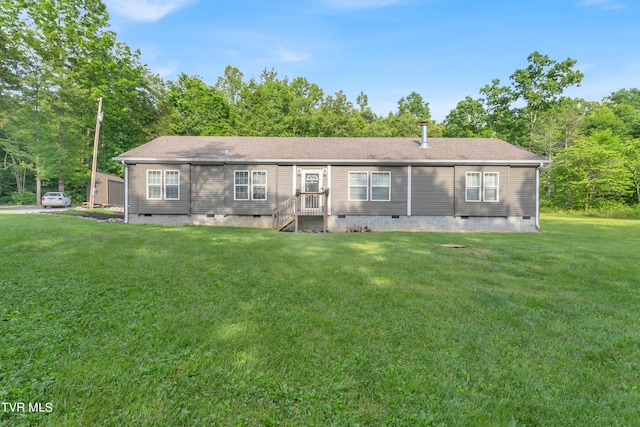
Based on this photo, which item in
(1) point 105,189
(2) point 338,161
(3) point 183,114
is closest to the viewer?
(2) point 338,161

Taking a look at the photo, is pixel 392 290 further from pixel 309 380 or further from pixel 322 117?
pixel 322 117

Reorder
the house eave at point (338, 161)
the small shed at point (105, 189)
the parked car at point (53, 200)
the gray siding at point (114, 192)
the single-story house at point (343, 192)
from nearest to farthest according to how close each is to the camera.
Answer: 1. the house eave at point (338, 161)
2. the single-story house at point (343, 192)
3. the parked car at point (53, 200)
4. the small shed at point (105, 189)
5. the gray siding at point (114, 192)

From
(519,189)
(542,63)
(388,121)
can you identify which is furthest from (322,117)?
(542,63)

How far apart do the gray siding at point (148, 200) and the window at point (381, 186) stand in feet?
27.7

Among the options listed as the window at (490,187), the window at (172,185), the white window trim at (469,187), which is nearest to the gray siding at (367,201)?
the white window trim at (469,187)

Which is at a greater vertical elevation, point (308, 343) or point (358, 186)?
point (358, 186)

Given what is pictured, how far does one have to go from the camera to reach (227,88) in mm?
39000

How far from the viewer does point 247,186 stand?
46.2 ft

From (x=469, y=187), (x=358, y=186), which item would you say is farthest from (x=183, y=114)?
(x=469, y=187)

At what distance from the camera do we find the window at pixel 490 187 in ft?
45.8

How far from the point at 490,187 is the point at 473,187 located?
76 centimetres

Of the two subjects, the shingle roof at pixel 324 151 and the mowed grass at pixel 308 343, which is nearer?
the mowed grass at pixel 308 343

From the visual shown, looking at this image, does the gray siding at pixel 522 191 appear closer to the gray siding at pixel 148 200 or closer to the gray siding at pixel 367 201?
the gray siding at pixel 367 201

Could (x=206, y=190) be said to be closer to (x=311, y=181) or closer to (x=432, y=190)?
(x=311, y=181)
